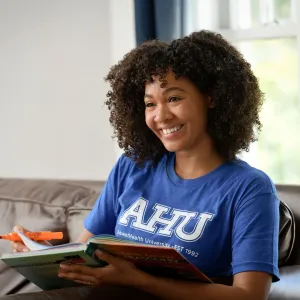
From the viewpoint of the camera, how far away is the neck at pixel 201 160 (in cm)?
161

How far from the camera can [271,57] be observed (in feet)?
8.65

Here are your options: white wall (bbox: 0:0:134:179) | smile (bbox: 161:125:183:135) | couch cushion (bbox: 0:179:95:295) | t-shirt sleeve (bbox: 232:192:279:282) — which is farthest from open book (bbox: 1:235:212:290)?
white wall (bbox: 0:0:134:179)

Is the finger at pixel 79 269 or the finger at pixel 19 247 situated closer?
the finger at pixel 79 269

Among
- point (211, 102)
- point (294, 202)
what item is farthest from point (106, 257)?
point (294, 202)

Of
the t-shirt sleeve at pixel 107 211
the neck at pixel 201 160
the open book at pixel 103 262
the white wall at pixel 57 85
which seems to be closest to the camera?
the open book at pixel 103 262

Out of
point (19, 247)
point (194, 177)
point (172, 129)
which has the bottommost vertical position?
point (19, 247)

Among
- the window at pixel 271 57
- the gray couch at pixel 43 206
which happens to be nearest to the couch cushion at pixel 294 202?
the gray couch at pixel 43 206

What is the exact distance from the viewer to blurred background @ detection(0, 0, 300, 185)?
2.59m

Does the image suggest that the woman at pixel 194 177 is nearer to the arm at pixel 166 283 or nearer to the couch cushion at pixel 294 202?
the arm at pixel 166 283

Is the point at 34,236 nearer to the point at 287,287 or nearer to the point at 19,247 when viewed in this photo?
the point at 19,247

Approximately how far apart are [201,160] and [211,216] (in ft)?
0.56

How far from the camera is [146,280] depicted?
4.48 ft

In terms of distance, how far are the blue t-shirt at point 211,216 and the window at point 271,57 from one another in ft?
3.44

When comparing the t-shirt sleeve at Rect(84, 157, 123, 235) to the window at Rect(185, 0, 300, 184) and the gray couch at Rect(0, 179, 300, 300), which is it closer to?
the gray couch at Rect(0, 179, 300, 300)
